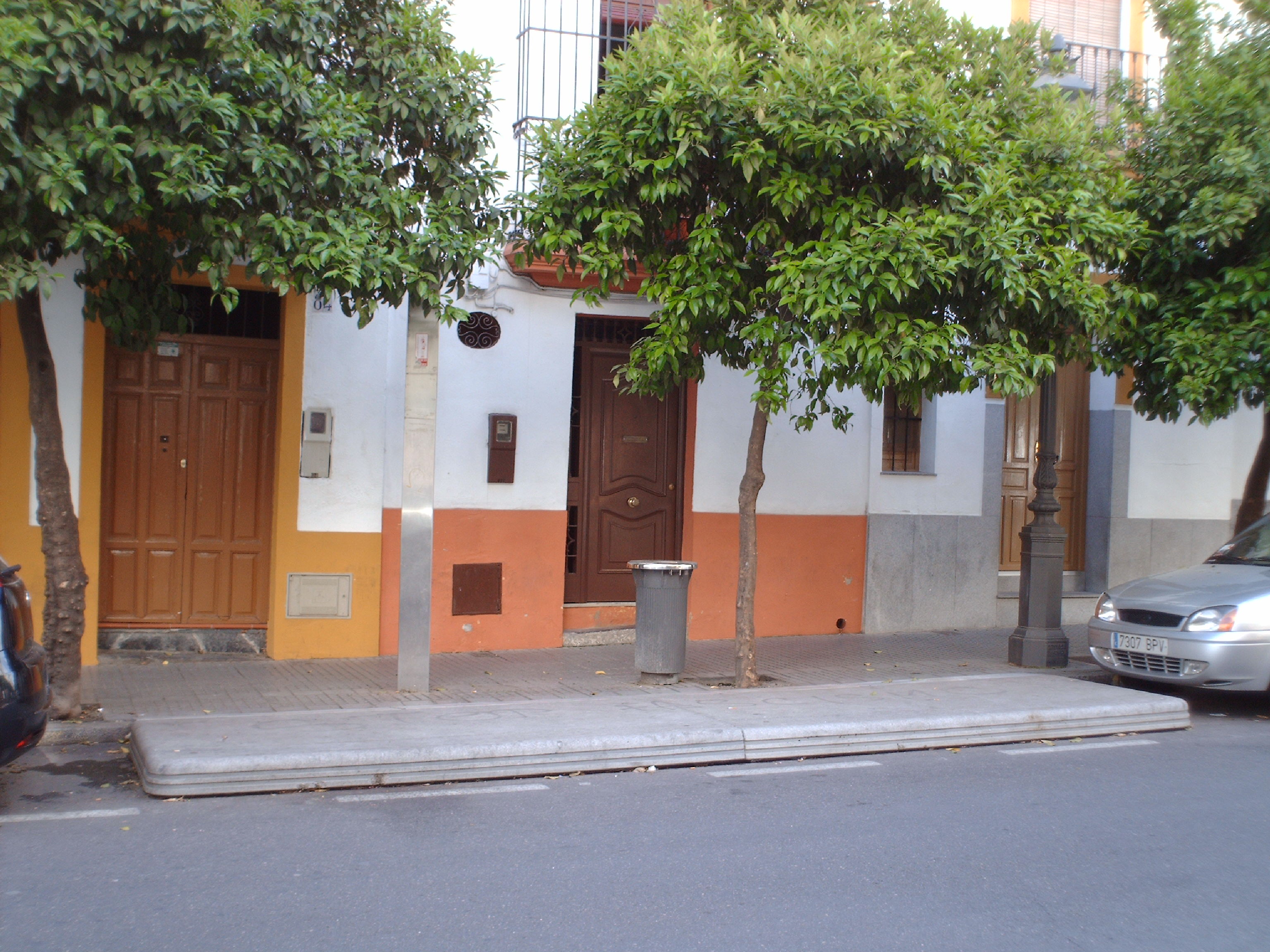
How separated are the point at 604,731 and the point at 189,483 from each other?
4.91 metres

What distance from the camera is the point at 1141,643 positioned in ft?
27.6

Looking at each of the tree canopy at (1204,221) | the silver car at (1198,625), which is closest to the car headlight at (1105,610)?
the silver car at (1198,625)

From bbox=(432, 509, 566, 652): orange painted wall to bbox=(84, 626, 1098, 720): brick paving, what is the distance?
174 millimetres

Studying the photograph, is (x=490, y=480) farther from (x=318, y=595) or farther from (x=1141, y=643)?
(x=1141, y=643)

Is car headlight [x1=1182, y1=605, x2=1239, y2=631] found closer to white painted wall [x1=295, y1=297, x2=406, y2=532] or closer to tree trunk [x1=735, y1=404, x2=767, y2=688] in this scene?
tree trunk [x1=735, y1=404, x2=767, y2=688]

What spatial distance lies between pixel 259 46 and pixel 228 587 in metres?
Result: 4.71

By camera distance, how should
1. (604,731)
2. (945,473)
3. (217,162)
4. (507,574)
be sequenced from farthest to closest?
(945,473)
(507,574)
(604,731)
(217,162)

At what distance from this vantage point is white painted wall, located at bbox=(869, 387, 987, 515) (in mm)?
11812

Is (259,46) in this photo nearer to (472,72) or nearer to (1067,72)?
(472,72)

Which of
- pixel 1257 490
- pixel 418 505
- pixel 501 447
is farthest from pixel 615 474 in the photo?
pixel 1257 490

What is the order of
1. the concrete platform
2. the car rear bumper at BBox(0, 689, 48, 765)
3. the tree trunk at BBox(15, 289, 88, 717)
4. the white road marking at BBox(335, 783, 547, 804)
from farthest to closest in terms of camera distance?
the tree trunk at BBox(15, 289, 88, 717) < the concrete platform < the white road marking at BBox(335, 783, 547, 804) < the car rear bumper at BBox(0, 689, 48, 765)

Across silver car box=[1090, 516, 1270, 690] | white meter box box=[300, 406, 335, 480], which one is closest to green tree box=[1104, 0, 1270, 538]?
silver car box=[1090, 516, 1270, 690]

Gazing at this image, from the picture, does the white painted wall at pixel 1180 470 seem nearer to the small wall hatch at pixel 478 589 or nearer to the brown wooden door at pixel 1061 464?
the brown wooden door at pixel 1061 464

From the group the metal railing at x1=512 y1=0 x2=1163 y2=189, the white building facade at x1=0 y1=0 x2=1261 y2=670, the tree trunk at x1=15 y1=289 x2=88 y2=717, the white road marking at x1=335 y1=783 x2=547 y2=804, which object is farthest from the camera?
the metal railing at x1=512 y1=0 x2=1163 y2=189
